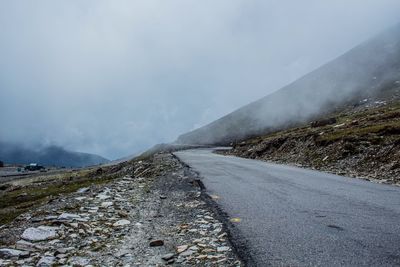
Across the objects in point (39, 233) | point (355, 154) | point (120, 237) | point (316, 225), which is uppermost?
point (355, 154)

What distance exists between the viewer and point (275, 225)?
1033 centimetres

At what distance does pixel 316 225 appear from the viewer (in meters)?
10.1

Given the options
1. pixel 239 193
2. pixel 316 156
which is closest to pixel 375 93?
pixel 316 156

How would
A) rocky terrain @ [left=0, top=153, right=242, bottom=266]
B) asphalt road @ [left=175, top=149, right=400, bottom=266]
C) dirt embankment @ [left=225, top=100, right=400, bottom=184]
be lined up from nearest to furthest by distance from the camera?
asphalt road @ [left=175, top=149, right=400, bottom=266] → rocky terrain @ [left=0, top=153, right=242, bottom=266] → dirt embankment @ [left=225, top=100, right=400, bottom=184]

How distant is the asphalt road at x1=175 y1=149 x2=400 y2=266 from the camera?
7.45 meters

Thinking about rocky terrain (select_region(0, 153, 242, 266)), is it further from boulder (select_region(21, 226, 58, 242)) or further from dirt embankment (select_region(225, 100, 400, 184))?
dirt embankment (select_region(225, 100, 400, 184))

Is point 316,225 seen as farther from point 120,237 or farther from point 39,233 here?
point 39,233

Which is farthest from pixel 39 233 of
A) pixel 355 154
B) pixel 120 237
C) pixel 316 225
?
pixel 355 154

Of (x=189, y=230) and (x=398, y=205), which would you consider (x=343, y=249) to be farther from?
(x=398, y=205)

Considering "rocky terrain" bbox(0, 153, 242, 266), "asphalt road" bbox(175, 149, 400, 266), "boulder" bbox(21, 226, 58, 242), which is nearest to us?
"asphalt road" bbox(175, 149, 400, 266)

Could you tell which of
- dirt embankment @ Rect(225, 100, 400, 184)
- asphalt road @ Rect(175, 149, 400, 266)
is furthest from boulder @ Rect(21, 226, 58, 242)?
dirt embankment @ Rect(225, 100, 400, 184)

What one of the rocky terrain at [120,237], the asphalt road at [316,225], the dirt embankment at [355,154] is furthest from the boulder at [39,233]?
the dirt embankment at [355,154]

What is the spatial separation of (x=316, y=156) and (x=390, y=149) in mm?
10120

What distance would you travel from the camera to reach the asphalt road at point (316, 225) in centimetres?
745
